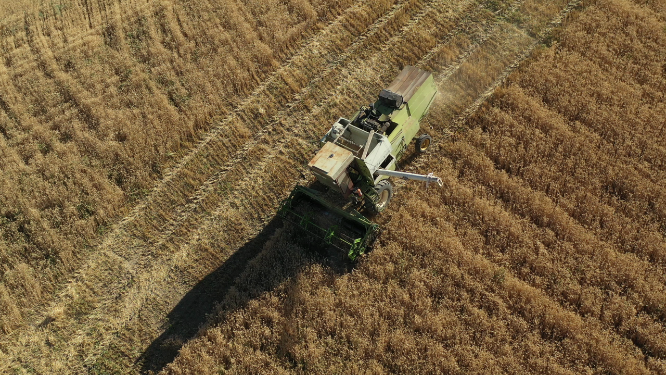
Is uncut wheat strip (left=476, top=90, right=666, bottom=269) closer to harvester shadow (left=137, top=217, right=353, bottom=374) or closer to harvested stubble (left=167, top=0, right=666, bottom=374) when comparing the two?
harvested stubble (left=167, top=0, right=666, bottom=374)

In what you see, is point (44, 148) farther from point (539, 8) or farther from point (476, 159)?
point (539, 8)

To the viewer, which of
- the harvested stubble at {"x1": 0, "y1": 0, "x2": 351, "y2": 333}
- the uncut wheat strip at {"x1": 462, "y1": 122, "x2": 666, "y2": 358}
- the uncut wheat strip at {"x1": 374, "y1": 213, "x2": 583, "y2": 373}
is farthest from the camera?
the harvested stubble at {"x1": 0, "y1": 0, "x2": 351, "y2": 333}

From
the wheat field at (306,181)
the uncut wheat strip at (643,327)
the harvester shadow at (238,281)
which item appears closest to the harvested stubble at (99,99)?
the wheat field at (306,181)

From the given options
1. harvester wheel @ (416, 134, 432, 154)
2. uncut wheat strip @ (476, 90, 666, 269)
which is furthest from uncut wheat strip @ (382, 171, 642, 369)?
harvester wheel @ (416, 134, 432, 154)

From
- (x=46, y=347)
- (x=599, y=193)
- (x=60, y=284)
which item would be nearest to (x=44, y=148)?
(x=60, y=284)

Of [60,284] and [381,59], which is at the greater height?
[381,59]

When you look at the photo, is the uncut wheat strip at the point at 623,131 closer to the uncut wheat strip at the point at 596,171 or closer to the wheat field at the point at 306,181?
the wheat field at the point at 306,181

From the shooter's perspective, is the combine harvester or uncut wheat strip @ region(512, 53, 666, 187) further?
uncut wheat strip @ region(512, 53, 666, 187)
